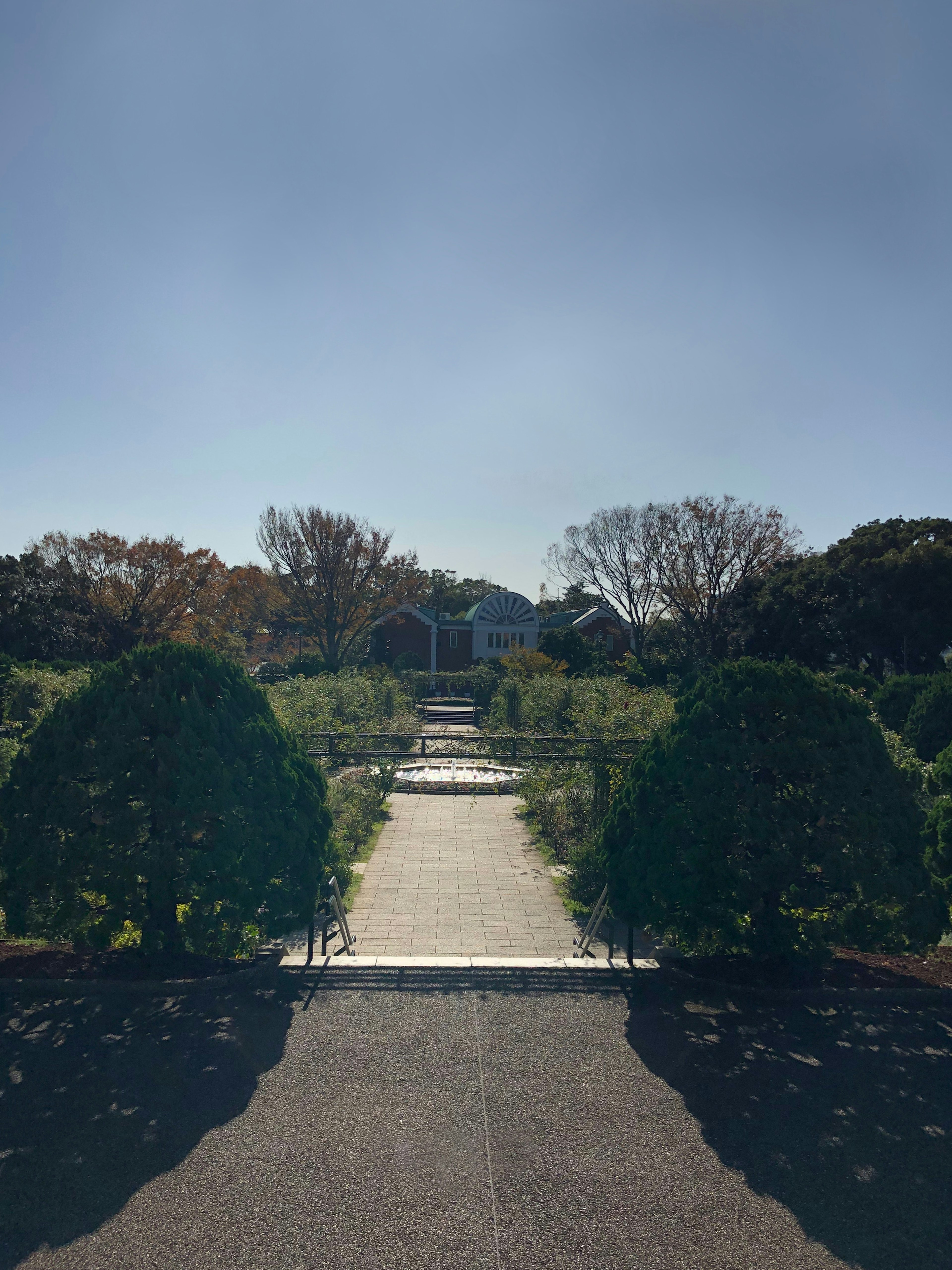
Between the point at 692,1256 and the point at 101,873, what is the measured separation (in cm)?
423

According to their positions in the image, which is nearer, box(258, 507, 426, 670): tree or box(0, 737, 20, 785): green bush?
box(0, 737, 20, 785): green bush

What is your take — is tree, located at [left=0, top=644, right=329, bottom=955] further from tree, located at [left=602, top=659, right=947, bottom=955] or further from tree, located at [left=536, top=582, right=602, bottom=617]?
tree, located at [left=536, top=582, right=602, bottom=617]

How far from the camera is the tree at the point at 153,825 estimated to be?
17.3ft

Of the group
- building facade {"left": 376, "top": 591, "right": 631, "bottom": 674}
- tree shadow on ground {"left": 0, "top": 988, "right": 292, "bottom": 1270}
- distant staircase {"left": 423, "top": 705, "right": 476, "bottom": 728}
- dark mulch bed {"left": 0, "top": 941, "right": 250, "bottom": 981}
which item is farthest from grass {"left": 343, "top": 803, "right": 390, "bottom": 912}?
building facade {"left": 376, "top": 591, "right": 631, "bottom": 674}

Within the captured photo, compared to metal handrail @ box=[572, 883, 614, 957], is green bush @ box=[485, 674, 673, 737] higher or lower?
higher

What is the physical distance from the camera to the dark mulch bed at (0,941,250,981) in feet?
18.5

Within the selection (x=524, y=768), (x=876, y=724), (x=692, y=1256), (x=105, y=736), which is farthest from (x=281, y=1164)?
(x=524, y=768)

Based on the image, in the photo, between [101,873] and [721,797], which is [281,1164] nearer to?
[101,873]

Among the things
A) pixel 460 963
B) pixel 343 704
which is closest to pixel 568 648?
pixel 343 704

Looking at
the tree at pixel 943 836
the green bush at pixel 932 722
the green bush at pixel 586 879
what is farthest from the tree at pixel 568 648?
the tree at pixel 943 836

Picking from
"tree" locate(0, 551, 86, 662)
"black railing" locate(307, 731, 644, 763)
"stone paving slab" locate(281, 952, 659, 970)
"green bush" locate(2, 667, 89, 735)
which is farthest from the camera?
"tree" locate(0, 551, 86, 662)

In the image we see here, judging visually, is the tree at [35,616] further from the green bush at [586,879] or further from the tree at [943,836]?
the tree at [943,836]

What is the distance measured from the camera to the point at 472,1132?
3.90 meters

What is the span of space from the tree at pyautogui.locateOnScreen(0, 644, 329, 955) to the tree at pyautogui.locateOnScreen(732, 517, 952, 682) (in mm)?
22576
